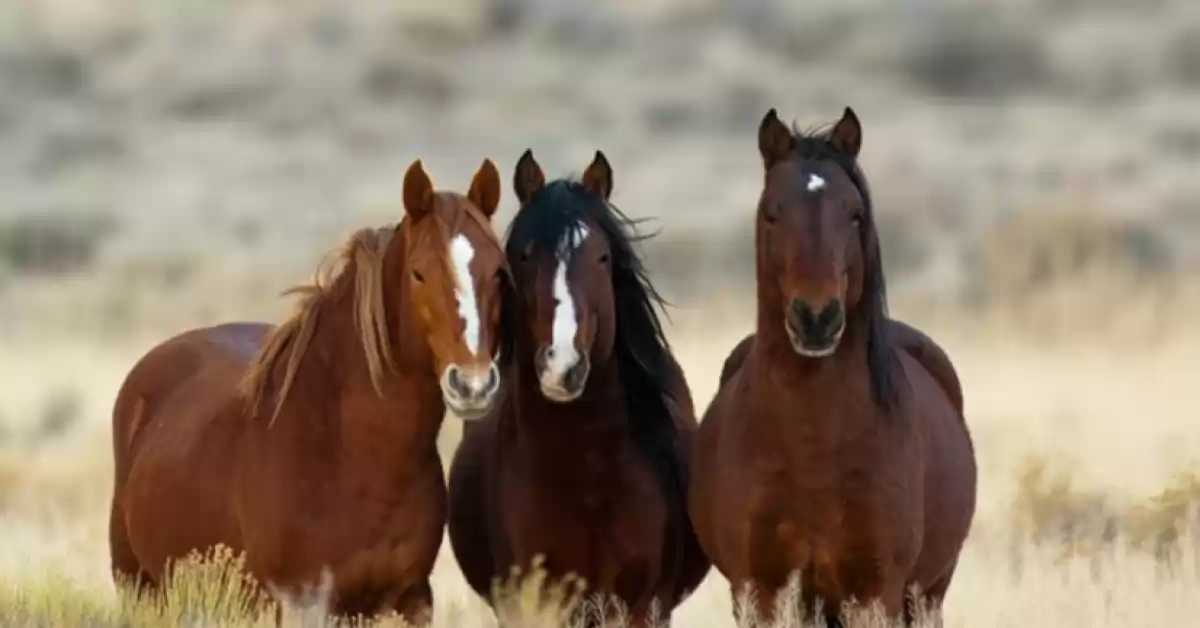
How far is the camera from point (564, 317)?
7.29m

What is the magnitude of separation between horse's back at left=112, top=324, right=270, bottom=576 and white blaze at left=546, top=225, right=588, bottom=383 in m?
1.09

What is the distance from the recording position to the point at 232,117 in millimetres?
42125

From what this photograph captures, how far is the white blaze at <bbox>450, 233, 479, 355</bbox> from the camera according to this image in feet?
21.9

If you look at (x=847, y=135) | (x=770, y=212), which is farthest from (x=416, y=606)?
(x=847, y=135)

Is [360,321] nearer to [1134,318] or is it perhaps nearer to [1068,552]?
[1068,552]

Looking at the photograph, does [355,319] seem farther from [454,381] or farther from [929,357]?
[929,357]

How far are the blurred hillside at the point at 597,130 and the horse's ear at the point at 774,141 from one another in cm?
1387

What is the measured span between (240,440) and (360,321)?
0.62 meters

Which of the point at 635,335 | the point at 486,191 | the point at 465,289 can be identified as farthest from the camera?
the point at 635,335

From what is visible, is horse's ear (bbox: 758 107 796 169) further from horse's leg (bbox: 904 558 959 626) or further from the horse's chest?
horse's leg (bbox: 904 558 959 626)

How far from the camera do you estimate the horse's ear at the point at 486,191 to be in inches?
284

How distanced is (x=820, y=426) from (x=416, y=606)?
1.36 meters

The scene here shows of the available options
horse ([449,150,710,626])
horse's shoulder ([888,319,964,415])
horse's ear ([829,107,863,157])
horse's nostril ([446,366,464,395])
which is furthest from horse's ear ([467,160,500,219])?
horse's shoulder ([888,319,964,415])

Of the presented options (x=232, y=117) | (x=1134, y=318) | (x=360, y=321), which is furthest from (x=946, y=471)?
(x=232, y=117)
